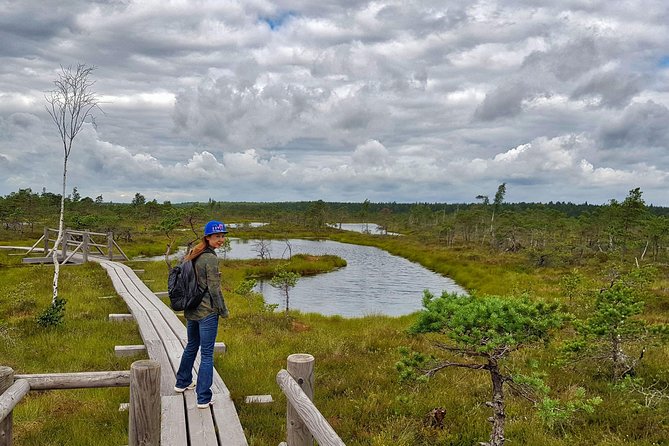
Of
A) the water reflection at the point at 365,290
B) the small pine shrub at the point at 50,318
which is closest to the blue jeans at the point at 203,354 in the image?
the small pine shrub at the point at 50,318

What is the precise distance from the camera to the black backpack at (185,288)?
633 cm

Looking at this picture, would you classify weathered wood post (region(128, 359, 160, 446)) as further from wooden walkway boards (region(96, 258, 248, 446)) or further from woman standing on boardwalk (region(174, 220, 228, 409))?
woman standing on boardwalk (region(174, 220, 228, 409))

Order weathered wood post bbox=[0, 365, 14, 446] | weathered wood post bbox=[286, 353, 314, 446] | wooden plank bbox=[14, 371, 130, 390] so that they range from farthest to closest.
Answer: wooden plank bbox=[14, 371, 130, 390] → weathered wood post bbox=[286, 353, 314, 446] → weathered wood post bbox=[0, 365, 14, 446]

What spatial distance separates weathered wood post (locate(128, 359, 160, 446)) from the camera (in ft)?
15.2

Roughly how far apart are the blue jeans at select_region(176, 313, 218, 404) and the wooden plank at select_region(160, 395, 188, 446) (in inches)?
11.8

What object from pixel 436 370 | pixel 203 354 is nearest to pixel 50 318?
pixel 203 354

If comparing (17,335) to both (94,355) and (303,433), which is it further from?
(303,433)

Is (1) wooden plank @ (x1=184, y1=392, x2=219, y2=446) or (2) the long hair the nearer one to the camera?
(1) wooden plank @ (x1=184, y1=392, x2=219, y2=446)

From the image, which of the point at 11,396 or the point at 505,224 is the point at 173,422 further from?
the point at 505,224

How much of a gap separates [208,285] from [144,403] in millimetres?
1946

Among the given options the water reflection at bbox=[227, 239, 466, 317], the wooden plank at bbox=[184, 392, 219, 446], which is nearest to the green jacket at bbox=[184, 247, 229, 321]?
the wooden plank at bbox=[184, 392, 219, 446]

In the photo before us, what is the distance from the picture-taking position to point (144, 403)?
465 centimetres

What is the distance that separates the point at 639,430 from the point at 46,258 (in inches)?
1158

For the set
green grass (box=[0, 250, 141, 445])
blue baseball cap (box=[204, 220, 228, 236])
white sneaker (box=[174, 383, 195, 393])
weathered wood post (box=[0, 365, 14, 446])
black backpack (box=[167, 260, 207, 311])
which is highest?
blue baseball cap (box=[204, 220, 228, 236])
